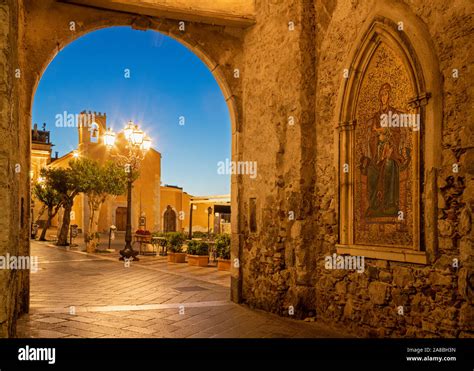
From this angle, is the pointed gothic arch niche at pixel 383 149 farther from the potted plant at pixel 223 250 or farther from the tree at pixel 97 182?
the tree at pixel 97 182

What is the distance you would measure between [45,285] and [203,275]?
3251 millimetres

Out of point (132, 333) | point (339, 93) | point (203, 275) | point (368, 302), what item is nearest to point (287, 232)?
point (368, 302)

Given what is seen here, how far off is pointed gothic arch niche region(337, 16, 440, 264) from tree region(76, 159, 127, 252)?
1514cm

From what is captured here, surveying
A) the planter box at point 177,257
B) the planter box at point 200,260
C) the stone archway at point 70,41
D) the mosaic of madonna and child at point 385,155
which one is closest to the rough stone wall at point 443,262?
the mosaic of madonna and child at point 385,155

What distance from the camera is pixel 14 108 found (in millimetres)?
3012

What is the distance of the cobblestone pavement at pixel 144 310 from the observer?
492 cm

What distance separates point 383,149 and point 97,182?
1628cm

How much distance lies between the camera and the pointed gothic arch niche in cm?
414

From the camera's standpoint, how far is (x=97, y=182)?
1909 cm

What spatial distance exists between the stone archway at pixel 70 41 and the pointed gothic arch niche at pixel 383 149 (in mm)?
2355

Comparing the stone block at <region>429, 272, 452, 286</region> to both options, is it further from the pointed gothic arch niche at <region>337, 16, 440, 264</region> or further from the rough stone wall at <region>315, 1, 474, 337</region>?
the pointed gothic arch niche at <region>337, 16, 440, 264</region>

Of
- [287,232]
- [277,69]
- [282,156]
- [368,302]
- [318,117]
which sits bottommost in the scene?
[368,302]

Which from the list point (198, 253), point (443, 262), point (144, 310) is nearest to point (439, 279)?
point (443, 262)
